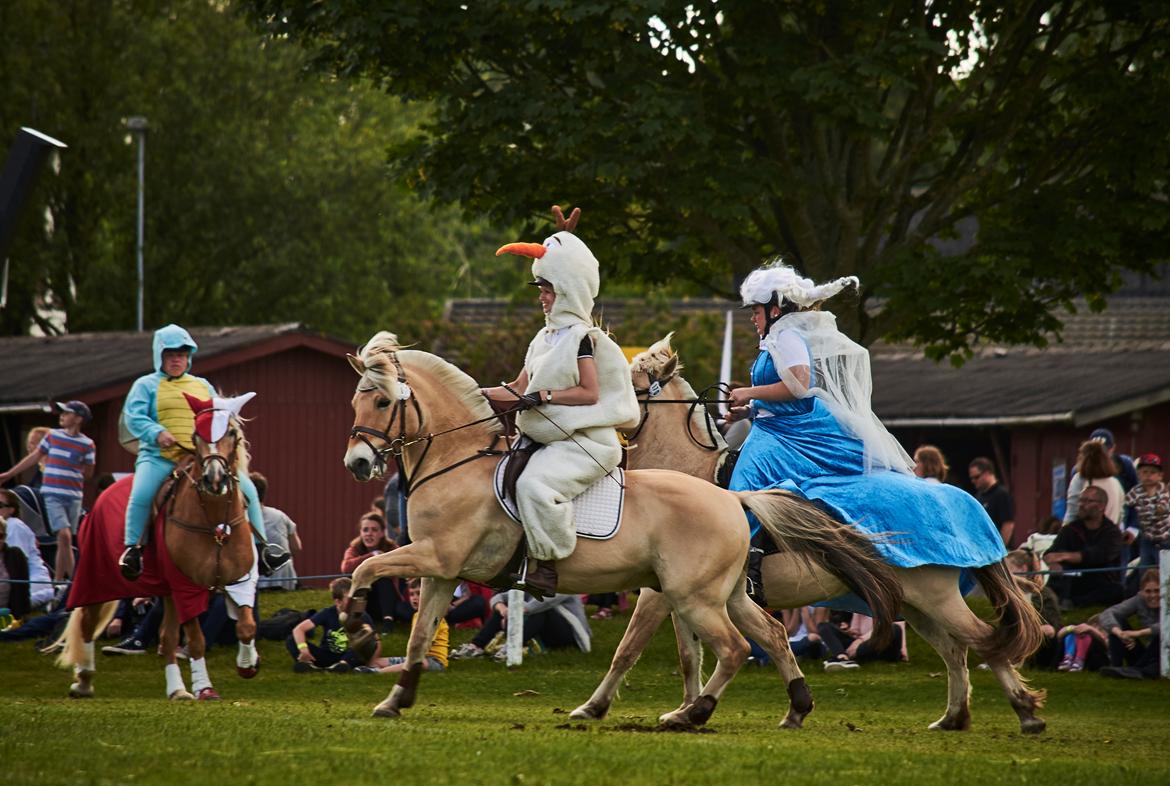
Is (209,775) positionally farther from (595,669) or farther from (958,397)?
(958,397)

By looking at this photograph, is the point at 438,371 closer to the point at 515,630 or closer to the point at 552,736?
the point at 552,736

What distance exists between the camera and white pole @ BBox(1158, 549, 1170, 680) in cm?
1471

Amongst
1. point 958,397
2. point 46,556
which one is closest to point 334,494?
point 46,556

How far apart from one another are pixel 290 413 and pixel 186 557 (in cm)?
1269

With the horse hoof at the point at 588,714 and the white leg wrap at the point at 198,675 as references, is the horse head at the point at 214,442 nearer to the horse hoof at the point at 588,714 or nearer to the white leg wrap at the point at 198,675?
the white leg wrap at the point at 198,675

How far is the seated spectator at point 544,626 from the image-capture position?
54.8 ft

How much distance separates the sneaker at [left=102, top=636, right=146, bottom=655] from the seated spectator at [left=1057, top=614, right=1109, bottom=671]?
9.00 m

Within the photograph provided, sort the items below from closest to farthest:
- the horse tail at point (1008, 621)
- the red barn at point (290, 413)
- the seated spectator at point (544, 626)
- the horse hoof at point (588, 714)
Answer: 1. the horse tail at point (1008, 621)
2. the horse hoof at point (588, 714)
3. the seated spectator at point (544, 626)
4. the red barn at point (290, 413)

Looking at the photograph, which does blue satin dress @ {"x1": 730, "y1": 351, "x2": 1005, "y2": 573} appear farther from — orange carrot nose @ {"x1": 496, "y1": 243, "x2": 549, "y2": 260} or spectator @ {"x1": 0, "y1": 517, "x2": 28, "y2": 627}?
spectator @ {"x1": 0, "y1": 517, "x2": 28, "y2": 627}

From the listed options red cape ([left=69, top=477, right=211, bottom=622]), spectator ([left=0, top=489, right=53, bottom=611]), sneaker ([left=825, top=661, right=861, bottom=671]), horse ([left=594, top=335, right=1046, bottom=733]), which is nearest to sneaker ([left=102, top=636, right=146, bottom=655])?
spectator ([left=0, top=489, right=53, bottom=611])

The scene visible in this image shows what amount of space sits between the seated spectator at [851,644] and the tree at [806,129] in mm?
3270

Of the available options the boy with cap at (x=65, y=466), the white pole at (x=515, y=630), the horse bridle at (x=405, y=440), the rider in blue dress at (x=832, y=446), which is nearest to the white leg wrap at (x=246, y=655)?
the horse bridle at (x=405, y=440)

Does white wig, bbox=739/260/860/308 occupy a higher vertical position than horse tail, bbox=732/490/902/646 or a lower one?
higher

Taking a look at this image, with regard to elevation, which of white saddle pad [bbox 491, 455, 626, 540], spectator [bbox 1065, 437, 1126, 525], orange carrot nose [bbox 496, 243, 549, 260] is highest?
orange carrot nose [bbox 496, 243, 549, 260]
